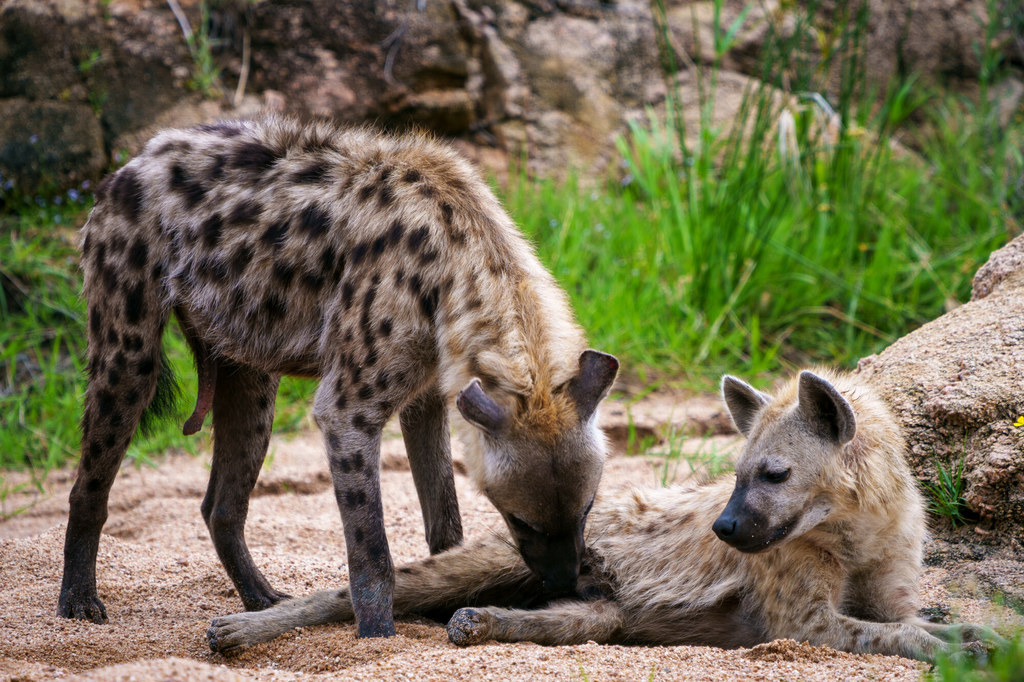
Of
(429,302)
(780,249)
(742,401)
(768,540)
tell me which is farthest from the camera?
(780,249)

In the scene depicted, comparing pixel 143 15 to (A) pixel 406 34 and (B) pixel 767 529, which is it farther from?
(B) pixel 767 529

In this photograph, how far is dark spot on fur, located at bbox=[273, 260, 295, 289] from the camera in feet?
11.6

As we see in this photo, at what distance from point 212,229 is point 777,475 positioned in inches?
84.3

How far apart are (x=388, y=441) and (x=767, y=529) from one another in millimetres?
3063

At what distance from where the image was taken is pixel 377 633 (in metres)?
3.18

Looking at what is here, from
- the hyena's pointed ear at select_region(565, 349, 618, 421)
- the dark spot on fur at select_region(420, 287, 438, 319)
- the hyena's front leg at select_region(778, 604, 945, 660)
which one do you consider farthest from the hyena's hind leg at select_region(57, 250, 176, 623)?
the hyena's front leg at select_region(778, 604, 945, 660)

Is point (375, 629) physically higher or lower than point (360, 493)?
lower

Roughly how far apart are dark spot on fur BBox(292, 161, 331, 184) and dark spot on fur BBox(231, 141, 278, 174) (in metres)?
0.15

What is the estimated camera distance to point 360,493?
324cm

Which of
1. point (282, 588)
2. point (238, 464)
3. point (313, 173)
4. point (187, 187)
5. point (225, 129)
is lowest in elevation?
point (282, 588)

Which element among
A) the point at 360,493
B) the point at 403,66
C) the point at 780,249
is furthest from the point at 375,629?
the point at 403,66

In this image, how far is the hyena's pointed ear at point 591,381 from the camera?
3.05m

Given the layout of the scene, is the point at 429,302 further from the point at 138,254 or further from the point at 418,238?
the point at 138,254

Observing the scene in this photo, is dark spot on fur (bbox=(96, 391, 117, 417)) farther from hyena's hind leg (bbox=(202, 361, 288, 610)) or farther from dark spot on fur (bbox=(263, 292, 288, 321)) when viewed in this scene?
dark spot on fur (bbox=(263, 292, 288, 321))
